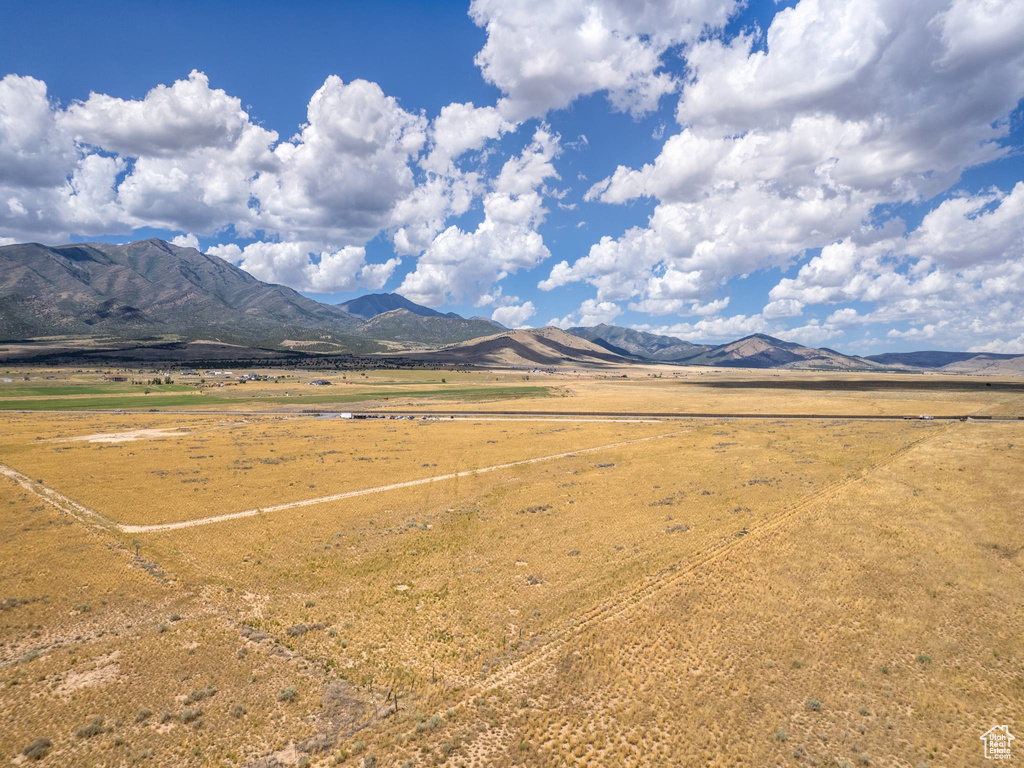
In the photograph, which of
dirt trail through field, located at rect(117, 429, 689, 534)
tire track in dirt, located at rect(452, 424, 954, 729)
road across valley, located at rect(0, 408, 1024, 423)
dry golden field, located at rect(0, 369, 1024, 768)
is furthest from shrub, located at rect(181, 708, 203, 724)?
road across valley, located at rect(0, 408, 1024, 423)

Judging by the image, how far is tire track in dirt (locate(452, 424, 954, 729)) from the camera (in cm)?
2116

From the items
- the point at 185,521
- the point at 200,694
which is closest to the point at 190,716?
the point at 200,694

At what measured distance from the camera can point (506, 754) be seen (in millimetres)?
17203

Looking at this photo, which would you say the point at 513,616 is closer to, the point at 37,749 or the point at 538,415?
the point at 37,749

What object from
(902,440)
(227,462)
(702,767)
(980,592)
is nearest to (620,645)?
(702,767)

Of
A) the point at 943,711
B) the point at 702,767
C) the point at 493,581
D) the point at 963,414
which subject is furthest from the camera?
the point at 963,414

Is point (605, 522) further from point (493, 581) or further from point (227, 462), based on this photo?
point (227, 462)

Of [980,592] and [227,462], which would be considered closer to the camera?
[980,592]

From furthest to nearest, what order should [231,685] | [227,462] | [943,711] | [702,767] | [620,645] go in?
1. [227,462]
2. [620,645]
3. [231,685]
4. [943,711]
5. [702,767]

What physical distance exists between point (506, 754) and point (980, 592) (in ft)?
99.7

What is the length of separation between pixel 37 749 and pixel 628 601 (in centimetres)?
2599

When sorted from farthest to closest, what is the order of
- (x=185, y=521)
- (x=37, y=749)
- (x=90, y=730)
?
(x=185, y=521) < (x=90, y=730) < (x=37, y=749)

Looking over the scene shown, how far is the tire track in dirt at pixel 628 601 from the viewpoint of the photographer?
69.4 feet

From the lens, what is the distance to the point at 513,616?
2619 centimetres
